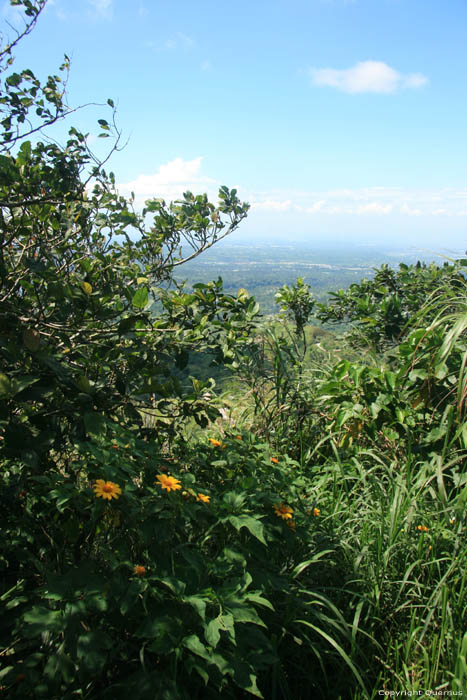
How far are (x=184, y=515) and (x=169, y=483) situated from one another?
117 millimetres

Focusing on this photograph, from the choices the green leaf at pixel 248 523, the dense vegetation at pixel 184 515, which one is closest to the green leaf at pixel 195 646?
the dense vegetation at pixel 184 515

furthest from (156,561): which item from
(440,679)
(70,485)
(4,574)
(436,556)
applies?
(436,556)

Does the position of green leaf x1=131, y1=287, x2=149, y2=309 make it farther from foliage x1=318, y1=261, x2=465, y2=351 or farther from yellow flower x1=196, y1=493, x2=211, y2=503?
foliage x1=318, y1=261, x2=465, y2=351

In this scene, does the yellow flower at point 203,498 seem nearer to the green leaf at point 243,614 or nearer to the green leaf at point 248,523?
the green leaf at point 248,523

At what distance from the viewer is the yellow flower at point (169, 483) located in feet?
3.91

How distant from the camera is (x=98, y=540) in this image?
1.41m

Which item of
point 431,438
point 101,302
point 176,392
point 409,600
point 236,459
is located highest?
point 101,302

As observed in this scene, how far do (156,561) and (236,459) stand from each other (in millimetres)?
→ 498

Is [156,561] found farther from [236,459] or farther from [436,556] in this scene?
[436,556]

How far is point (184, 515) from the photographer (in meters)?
Answer: 1.13

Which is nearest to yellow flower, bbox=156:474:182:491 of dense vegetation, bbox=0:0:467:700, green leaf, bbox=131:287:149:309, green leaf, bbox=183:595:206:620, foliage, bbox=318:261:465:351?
dense vegetation, bbox=0:0:467:700

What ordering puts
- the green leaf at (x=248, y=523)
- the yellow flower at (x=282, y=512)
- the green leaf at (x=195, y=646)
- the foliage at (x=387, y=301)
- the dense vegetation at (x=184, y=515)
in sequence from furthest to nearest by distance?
the foliage at (x=387, y=301) → the yellow flower at (x=282, y=512) → the green leaf at (x=248, y=523) → the dense vegetation at (x=184, y=515) → the green leaf at (x=195, y=646)

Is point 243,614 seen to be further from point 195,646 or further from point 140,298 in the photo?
point 140,298

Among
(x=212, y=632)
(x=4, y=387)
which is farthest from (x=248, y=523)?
(x=4, y=387)
